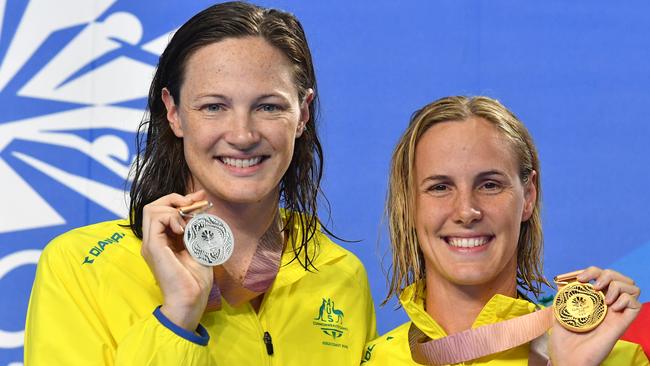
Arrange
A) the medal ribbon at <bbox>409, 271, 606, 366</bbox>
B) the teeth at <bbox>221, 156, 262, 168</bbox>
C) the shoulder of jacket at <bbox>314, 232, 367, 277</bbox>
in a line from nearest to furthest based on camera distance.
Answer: the medal ribbon at <bbox>409, 271, 606, 366</bbox> → the teeth at <bbox>221, 156, 262, 168</bbox> → the shoulder of jacket at <bbox>314, 232, 367, 277</bbox>

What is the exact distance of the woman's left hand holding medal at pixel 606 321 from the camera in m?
2.21

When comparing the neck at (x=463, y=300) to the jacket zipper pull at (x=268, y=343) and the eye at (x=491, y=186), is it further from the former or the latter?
the jacket zipper pull at (x=268, y=343)

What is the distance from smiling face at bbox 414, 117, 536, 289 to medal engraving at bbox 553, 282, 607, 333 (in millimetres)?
237

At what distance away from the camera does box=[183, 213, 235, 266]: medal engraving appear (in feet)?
7.36

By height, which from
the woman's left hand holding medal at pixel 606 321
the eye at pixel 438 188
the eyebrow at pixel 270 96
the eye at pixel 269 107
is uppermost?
the eyebrow at pixel 270 96

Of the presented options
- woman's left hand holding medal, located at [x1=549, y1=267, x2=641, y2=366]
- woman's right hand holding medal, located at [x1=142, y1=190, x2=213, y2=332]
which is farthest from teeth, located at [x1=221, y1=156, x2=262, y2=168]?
woman's left hand holding medal, located at [x1=549, y1=267, x2=641, y2=366]

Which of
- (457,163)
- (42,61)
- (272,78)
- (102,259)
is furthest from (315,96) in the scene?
(42,61)

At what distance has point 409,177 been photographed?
101 inches

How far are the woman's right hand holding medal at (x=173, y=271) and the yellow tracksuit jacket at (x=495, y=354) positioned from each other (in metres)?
0.49

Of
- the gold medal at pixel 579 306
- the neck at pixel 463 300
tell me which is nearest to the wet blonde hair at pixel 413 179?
the neck at pixel 463 300

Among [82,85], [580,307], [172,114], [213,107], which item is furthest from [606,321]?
[82,85]

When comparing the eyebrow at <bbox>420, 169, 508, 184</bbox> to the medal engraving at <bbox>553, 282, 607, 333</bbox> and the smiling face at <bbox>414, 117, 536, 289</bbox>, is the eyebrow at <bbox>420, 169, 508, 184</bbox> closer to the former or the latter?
the smiling face at <bbox>414, 117, 536, 289</bbox>

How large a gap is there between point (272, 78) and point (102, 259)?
1.73 ft

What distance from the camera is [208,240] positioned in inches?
89.4
